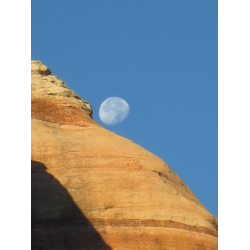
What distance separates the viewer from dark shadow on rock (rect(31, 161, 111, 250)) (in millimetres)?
17250

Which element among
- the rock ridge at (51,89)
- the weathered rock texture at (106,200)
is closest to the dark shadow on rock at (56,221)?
the weathered rock texture at (106,200)

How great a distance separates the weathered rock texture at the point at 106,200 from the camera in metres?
17.9

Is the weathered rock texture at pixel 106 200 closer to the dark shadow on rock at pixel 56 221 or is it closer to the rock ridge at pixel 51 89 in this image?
the dark shadow on rock at pixel 56 221

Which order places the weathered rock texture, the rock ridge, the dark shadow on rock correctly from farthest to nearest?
1. the rock ridge
2. the weathered rock texture
3. the dark shadow on rock

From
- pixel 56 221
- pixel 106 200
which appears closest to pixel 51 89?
pixel 106 200

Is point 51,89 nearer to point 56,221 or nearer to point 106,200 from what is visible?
point 106,200

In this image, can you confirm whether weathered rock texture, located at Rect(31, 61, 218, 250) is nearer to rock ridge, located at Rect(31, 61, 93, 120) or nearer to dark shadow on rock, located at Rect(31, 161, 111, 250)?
dark shadow on rock, located at Rect(31, 161, 111, 250)

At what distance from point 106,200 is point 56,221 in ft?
7.21

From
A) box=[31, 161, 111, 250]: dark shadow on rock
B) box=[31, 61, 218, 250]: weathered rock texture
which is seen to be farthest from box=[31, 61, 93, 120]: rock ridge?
box=[31, 161, 111, 250]: dark shadow on rock

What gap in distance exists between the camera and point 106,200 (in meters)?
18.7
